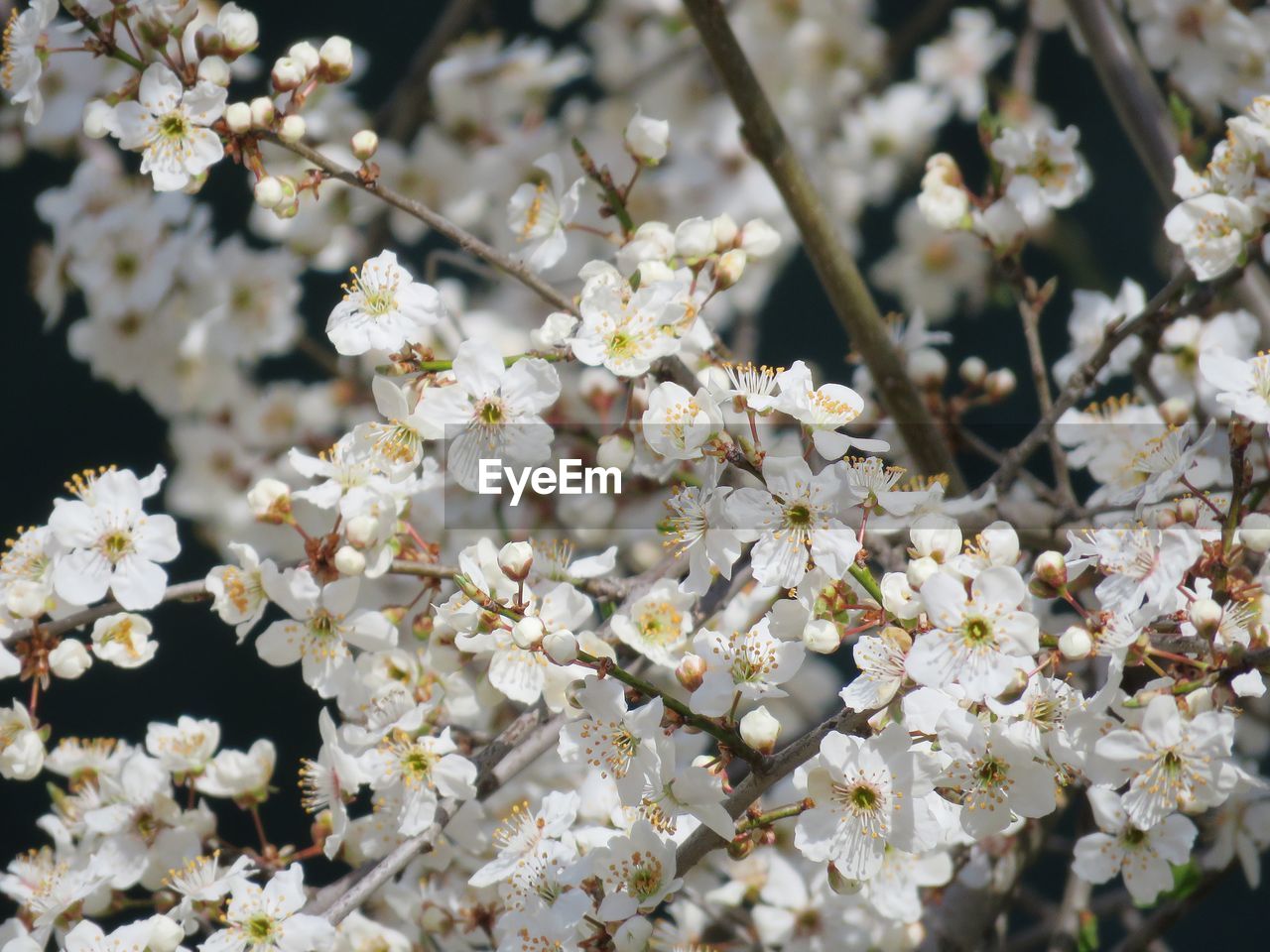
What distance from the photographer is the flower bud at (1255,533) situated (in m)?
1.01

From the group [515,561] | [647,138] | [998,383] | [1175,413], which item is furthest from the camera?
[998,383]

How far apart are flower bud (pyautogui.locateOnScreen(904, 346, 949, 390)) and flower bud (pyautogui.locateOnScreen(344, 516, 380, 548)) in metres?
0.73

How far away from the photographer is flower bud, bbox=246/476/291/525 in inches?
47.8

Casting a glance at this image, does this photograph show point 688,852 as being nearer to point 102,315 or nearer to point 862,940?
point 862,940

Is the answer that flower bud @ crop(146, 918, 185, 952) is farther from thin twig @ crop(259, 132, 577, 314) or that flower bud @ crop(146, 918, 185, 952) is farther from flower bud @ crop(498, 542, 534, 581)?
thin twig @ crop(259, 132, 577, 314)

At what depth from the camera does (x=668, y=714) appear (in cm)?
105

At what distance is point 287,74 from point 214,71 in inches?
2.7

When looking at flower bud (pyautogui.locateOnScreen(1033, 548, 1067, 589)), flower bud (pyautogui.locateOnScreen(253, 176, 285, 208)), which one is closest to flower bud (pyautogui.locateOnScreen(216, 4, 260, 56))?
flower bud (pyautogui.locateOnScreen(253, 176, 285, 208))

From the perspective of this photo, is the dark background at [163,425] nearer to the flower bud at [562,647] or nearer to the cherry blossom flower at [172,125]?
the cherry blossom flower at [172,125]

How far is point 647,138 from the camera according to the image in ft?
4.25

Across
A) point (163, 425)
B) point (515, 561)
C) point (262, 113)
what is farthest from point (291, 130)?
point (163, 425)

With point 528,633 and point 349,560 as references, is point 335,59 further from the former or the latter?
point 528,633

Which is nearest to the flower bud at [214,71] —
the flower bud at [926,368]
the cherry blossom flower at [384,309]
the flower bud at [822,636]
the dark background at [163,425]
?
the cherry blossom flower at [384,309]

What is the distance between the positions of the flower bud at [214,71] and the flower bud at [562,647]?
611 mm
